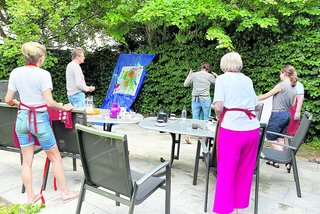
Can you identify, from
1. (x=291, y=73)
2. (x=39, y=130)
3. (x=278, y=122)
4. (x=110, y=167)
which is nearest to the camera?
(x=110, y=167)

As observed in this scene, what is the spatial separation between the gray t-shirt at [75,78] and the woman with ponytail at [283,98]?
8.66ft

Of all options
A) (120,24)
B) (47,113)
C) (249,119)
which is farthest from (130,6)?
(249,119)

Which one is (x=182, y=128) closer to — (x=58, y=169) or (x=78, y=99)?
(x=58, y=169)

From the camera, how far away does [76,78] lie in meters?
4.02

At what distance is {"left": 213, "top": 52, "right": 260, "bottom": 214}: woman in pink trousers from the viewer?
223 cm

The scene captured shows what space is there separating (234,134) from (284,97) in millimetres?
1987

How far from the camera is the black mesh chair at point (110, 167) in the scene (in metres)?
1.80

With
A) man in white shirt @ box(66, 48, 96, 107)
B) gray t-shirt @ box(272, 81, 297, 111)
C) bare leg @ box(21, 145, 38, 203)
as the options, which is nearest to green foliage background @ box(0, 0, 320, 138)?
gray t-shirt @ box(272, 81, 297, 111)

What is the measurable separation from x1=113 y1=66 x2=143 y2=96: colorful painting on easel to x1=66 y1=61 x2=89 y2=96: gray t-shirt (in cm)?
347

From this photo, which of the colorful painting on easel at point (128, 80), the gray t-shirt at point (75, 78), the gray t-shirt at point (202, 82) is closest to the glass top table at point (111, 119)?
the gray t-shirt at point (75, 78)

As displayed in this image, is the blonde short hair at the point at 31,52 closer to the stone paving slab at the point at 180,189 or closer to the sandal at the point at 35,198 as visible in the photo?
the sandal at the point at 35,198

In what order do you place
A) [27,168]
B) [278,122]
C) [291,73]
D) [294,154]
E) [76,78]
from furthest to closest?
[76,78] → [278,122] → [291,73] → [294,154] → [27,168]

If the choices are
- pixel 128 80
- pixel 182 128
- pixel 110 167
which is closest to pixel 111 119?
pixel 182 128

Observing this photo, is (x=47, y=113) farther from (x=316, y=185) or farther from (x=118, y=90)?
(x=118, y=90)
